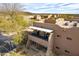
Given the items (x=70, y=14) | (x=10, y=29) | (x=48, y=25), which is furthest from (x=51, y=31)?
(x=10, y=29)

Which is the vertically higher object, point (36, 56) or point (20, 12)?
point (20, 12)

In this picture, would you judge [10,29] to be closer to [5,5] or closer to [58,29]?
[5,5]

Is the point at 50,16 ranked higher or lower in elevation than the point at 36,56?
higher

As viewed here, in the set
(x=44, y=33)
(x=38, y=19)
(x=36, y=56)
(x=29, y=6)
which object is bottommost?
(x=36, y=56)

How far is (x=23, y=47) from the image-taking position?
2.45 metres

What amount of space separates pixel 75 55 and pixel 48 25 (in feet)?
1.54

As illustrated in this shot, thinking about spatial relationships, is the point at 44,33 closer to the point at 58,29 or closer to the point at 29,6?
the point at 58,29

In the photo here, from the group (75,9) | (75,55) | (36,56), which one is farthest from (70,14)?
(36,56)

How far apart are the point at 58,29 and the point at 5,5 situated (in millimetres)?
666

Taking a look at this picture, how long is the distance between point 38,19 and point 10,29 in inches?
13.6

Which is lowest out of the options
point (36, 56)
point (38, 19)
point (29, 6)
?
point (36, 56)

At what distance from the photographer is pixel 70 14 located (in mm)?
2387

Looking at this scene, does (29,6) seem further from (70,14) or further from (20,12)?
(70,14)

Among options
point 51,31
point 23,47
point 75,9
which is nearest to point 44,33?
point 51,31
